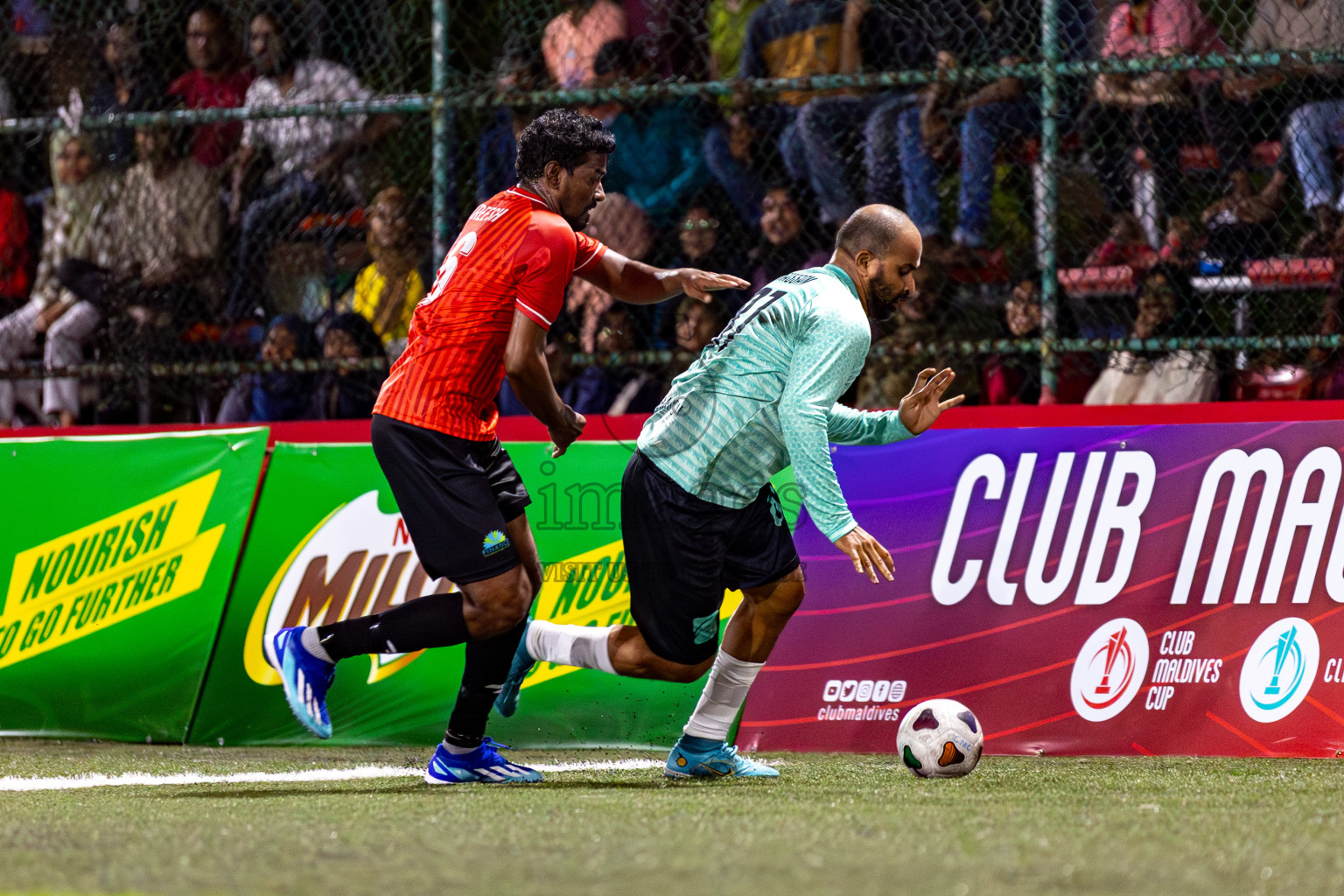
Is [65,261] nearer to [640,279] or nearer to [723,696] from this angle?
[640,279]

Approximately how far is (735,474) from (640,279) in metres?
0.86

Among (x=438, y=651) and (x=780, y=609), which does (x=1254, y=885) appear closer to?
(x=780, y=609)

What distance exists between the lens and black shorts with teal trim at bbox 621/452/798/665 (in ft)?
14.8

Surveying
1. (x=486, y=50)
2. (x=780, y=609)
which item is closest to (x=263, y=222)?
(x=486, y=50)

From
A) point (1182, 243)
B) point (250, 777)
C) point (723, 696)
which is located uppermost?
point (1182, 243)

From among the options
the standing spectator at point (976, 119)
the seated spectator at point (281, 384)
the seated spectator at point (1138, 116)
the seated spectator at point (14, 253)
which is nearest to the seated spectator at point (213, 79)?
the seated spectator at point (281, 384)

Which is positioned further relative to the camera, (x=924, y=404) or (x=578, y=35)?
(x=578, y=35)

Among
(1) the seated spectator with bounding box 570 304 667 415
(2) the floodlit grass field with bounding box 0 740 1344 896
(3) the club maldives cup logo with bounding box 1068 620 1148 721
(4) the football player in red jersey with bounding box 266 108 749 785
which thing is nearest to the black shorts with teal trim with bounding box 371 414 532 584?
(4) the football player in red jersey with bounding box 266 108 749 785

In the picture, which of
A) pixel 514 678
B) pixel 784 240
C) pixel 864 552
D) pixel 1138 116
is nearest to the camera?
pixel 864 552

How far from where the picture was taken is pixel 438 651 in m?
6.05

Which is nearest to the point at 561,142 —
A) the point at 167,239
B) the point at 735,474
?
the point at 735,474

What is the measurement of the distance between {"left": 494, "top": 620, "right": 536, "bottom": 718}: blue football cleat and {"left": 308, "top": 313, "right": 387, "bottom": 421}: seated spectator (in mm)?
2690

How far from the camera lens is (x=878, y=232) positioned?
4578 millimetres

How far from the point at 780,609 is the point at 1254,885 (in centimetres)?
204
